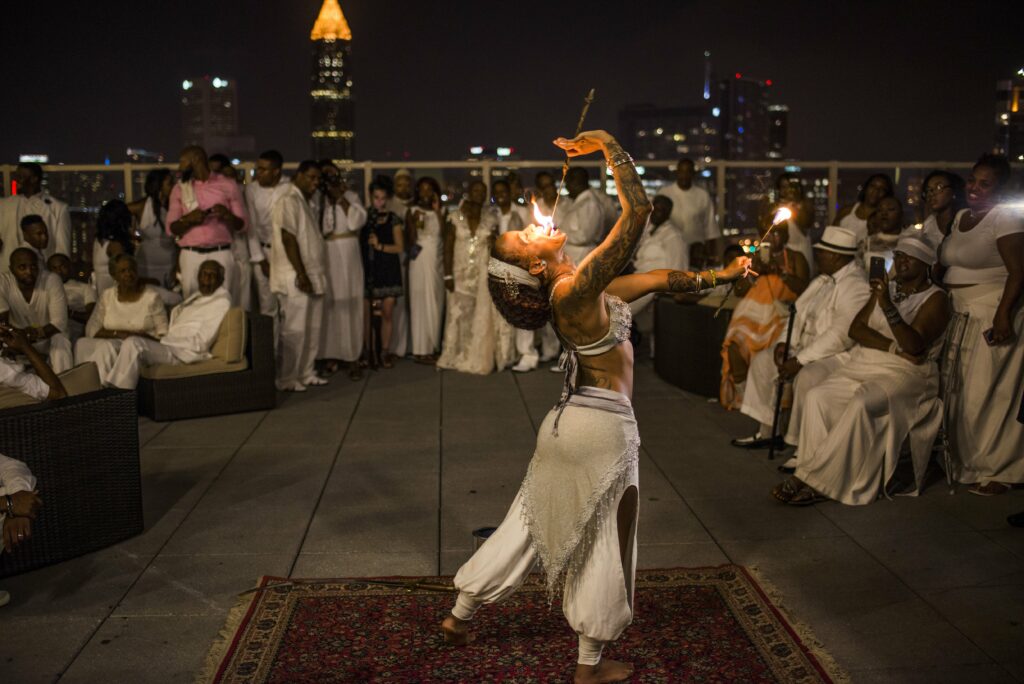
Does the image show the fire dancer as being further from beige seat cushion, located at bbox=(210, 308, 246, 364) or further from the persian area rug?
beige seat cushion, located at bbox=(210, 308, 246, 364)

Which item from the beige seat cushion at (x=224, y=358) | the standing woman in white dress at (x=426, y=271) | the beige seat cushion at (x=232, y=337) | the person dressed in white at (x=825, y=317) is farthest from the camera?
the standing woman in white dress at (x=426, y=271)

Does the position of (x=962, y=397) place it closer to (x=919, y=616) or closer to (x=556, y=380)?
(x=919, y=616)

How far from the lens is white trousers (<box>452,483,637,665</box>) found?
361 cm

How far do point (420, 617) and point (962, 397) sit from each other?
397 cm

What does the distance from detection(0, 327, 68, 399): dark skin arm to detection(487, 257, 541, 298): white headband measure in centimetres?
284

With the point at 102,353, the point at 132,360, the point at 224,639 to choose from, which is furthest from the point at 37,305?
the point at 224,639

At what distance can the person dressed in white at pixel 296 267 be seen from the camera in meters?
9.32

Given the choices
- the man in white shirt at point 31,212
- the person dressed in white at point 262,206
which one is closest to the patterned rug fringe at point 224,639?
the person dressed in white at point 262,206

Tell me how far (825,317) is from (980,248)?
1.03m

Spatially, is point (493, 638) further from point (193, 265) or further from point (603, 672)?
point (193, 265)

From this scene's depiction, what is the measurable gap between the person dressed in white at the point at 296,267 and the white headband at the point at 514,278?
6.02m

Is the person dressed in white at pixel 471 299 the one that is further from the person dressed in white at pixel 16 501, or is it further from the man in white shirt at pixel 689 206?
the person dressed in white at pixel 16 501

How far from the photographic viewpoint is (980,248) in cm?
634

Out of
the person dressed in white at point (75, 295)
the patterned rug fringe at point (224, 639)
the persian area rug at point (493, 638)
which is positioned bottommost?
the patterned rug fringe at point (224, 639)
